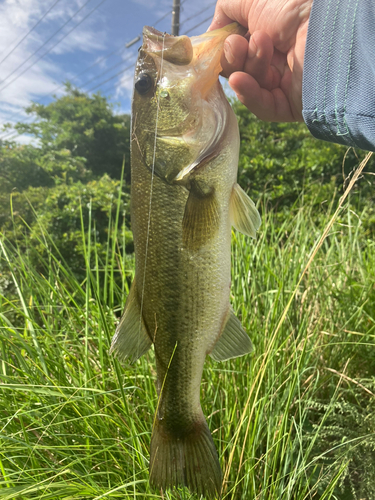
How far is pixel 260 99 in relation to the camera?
5.28 ft

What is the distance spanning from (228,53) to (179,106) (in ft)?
1.43

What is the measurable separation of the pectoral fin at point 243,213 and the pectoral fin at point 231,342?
31cm

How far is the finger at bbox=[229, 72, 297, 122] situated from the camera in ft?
4.87

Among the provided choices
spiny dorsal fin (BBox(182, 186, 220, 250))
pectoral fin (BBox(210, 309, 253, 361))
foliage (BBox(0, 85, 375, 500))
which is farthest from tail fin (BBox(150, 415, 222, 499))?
spiny dorsal fin (BBox(182, 186, 220, 250))

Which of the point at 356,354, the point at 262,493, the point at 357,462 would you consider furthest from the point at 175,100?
the point at 357,462

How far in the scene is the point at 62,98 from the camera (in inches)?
471

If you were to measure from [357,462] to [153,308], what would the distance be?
168 centimetres

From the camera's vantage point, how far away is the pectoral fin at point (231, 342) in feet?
3.99

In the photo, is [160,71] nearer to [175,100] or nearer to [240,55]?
[175,100]

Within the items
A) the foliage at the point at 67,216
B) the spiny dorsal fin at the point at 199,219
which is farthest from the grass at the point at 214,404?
the foliage at the point at 67,216

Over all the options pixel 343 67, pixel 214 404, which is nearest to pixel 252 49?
pixel 343 67

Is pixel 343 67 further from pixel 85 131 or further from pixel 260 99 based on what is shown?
pixel 85 131

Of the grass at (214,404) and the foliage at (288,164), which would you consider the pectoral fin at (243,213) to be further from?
the foliage at (288,164)

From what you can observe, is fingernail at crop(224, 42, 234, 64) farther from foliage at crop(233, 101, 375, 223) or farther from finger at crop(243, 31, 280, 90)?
foliage at crop(233, 101, 375, 223)
